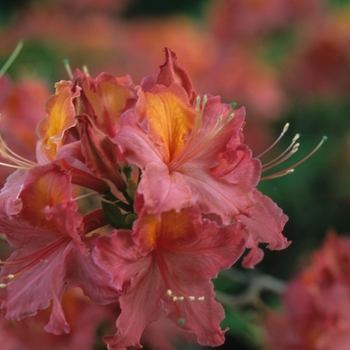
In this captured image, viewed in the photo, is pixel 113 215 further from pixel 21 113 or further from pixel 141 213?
pixel 21 113

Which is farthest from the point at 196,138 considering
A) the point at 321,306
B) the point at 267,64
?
the point at 267,64

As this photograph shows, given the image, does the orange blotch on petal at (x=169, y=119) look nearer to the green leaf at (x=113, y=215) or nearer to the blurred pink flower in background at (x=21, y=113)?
the green leaf at (x=113, y=215)

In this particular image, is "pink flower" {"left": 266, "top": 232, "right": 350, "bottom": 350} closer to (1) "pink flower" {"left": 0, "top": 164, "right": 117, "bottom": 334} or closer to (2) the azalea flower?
(2) the azalea flower

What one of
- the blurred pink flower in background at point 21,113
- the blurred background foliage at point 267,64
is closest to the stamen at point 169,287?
the blurred pink flower in background at point 21,113

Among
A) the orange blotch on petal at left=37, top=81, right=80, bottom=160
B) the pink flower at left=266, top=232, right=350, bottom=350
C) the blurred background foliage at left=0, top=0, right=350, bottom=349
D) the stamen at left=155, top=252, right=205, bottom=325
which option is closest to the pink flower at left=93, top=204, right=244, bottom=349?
the stamen at left=155, top=252, right=205, bottom=325

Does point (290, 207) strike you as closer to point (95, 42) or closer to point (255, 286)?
point (255, 286)

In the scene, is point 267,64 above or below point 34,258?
below

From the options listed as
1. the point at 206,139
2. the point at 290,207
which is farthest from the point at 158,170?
the point at 290,207
